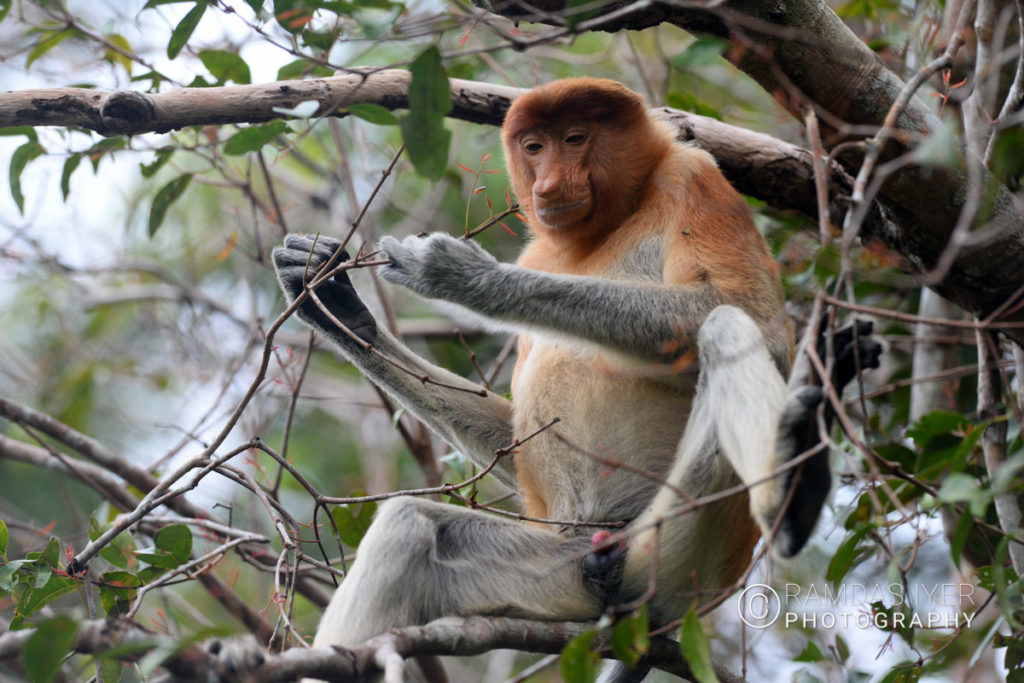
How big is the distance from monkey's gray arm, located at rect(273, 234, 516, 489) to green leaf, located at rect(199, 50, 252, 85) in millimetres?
926

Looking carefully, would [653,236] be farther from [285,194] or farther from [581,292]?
[285,194]

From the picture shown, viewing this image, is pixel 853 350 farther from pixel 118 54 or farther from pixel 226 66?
pixel 118 54

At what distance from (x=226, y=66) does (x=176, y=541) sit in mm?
2337

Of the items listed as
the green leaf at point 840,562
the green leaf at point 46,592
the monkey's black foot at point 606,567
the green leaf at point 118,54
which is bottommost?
the green leaf at point 840,562

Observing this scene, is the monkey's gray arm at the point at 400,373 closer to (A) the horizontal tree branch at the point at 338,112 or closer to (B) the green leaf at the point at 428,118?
(A) the horizontal tree branch at the point at 338,112

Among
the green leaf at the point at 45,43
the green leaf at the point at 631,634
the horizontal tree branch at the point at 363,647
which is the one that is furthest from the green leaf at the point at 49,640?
the green leaf at the point at 45,43

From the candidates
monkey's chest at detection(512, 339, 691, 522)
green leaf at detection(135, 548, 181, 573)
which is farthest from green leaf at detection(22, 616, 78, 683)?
monkey's chest at detection(512, 339, 691, 522)

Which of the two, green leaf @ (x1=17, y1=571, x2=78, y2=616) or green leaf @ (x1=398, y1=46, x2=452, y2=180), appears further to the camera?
green leaf @ (x1=17, y1=571, x2=78, y2=616)

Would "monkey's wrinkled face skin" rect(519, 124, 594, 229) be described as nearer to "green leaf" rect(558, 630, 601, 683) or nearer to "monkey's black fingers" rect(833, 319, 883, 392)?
"monkey's black fingers" rect(833, 319, 883, 392)

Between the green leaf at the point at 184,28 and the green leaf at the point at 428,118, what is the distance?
53.1 inches

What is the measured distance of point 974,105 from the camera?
4406 mm

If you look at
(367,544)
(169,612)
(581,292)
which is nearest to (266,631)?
(169,612)

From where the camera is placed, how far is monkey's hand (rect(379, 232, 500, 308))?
4.14 meters

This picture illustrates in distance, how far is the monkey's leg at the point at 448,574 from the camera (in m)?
3.60
